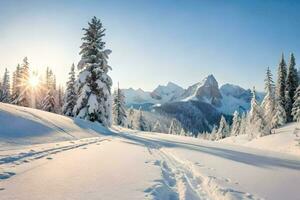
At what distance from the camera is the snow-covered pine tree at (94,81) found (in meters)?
32.5

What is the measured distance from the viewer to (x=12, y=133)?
14438 mm

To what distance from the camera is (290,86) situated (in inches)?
2522

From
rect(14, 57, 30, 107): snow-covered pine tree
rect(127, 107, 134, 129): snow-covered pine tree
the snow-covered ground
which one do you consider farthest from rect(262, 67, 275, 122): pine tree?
the snow-covered ground

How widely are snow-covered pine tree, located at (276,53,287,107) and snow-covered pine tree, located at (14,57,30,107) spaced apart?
165 ft

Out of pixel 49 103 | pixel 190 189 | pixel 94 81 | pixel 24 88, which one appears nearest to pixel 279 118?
pixel 94 81

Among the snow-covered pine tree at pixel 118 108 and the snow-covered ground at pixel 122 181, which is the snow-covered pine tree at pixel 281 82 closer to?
the snow-covered pine tree at pixel 118 108

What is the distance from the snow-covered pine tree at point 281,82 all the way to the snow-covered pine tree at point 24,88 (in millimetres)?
50443

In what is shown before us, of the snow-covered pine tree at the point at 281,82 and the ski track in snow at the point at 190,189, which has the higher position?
the snow-covered pine tree at the point at 281,82

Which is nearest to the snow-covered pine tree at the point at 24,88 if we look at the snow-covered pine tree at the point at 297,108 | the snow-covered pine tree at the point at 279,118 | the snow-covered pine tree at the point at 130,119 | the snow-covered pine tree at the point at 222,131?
the snow-covered pine tree at the point at 130,119

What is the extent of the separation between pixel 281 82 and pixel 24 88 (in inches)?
2077

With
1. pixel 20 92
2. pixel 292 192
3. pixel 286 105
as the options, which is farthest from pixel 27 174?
pixel 286 105

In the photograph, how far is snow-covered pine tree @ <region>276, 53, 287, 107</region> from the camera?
6347 centimetres

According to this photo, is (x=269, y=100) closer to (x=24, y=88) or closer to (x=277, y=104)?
(x=277, y=104)

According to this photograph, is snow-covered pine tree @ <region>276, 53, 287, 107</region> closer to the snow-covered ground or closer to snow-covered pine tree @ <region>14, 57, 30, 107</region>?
snow-covered pine tree @ <region>14, 57, 30, 107</region>
